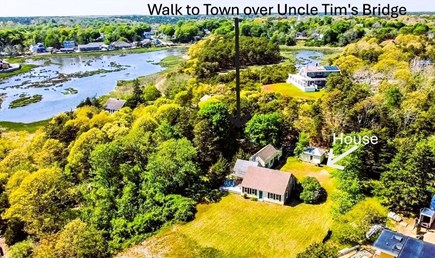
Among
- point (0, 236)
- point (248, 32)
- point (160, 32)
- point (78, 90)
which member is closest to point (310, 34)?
point (248, 32)

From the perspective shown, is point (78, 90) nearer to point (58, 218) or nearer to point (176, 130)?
point (176, 130)

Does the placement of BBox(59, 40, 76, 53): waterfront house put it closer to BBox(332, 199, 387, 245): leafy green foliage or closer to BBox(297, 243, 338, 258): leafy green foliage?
BBox(332, 199, 387, 245): leafy green foliage

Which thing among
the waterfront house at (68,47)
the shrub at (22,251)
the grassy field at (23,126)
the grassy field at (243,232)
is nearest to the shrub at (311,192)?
the grassy field at (243,232)

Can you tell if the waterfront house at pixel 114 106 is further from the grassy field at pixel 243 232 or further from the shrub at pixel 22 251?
the shrub at pixel 22 251

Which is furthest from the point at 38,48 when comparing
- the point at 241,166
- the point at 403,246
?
the point at 403,246

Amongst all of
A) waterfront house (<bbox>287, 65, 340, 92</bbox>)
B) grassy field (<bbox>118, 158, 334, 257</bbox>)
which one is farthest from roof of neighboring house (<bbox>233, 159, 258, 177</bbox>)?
waterfront house (<bbox>287, 65, 340, 92</bbox>)

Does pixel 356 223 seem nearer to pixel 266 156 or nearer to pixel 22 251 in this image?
pixel 266 156
